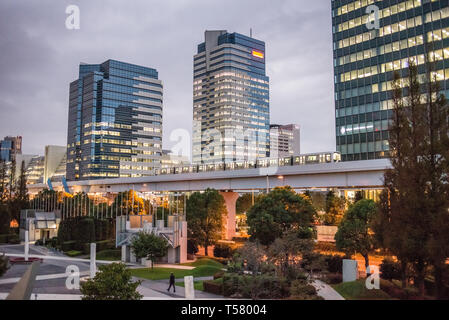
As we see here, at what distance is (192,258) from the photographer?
48.4m

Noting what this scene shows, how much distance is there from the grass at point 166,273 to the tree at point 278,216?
694cm

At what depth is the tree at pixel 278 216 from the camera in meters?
42.9

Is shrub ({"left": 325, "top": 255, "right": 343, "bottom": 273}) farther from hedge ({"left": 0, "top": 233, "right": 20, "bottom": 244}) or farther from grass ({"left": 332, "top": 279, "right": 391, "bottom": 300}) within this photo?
A: hedge ({"left": 0, "top": 233, "right": 20, "bottom": 244})

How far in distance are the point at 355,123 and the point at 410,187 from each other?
81321 millimetres

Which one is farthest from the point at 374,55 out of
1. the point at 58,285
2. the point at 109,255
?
the point at 58,285

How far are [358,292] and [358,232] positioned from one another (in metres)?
9.86

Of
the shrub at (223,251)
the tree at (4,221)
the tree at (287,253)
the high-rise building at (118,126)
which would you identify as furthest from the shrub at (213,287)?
the high-rise building at (118,126)

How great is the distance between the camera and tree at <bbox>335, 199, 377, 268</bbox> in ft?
115

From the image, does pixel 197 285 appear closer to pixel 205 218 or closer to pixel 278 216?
pixel 278 216

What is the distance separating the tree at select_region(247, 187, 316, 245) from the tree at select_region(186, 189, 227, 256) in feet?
31.1

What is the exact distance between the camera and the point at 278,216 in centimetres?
4347

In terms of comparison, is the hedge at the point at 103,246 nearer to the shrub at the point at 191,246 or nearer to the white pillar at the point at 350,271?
the shrub at the point at 191,246
